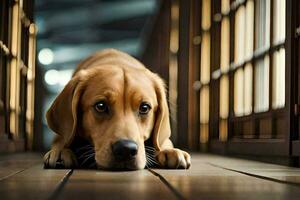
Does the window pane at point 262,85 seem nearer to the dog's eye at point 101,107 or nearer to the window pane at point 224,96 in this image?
the window pane at point 224,96

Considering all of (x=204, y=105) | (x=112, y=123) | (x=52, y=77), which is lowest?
(x=112, y=123)

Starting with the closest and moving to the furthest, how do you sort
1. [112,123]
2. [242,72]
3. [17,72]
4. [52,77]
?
1. [112,123]
2. [242,72]
3. [17,72]
4. [52,77]

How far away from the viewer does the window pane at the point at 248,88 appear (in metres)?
3.98

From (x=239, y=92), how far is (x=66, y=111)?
6.31ft

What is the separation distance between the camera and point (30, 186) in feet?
5.35

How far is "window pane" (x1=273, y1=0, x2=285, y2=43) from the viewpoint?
10.5ft

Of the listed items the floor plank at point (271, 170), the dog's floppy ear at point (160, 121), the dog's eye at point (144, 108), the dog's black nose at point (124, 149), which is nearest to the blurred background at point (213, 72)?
the floor plank at point (271, 170)

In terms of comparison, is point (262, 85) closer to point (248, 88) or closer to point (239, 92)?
point (248, 88)

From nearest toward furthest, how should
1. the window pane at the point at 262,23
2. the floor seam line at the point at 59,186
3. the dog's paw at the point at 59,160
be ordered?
the floor seam line at the point at 59,186, the dog's paw at the point at 59,160, the window pane at the point at 262,23

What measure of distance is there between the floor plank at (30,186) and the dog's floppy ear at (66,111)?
1.74ft

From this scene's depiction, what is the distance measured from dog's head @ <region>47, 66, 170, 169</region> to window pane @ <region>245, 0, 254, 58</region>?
4.16 ft

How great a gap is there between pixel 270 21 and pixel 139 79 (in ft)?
3.22

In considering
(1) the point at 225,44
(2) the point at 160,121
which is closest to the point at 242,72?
(1) the point at 225,44

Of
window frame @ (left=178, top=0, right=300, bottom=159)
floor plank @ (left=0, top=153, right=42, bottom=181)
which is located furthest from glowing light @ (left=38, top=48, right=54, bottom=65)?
floor plank @ (left=0, top=153, right=42, bottom=181)
